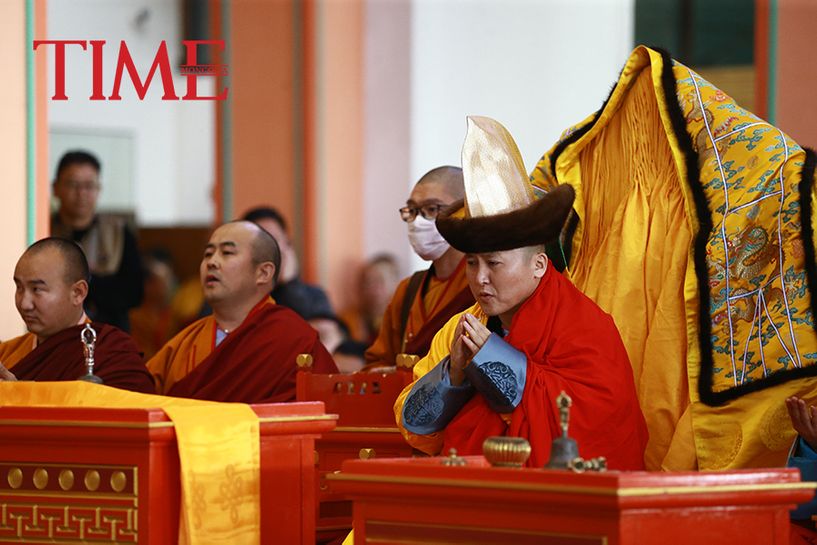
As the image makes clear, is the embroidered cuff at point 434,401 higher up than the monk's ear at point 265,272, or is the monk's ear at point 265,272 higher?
the monk's ear at point 265,272

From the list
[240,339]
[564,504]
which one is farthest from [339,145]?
[564,504]

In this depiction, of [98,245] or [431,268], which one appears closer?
[431,268]

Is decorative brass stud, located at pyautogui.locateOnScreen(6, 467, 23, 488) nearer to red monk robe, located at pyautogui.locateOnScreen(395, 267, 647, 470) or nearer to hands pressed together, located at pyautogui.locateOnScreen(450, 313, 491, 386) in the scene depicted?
red monk robe, located at pyautogui.locateOnScreen(395, 267, 647, 470)

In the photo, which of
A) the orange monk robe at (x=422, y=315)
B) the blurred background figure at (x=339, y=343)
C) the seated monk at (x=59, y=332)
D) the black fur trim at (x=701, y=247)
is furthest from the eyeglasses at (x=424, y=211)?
the blurred background figure at (x=339, y=343)

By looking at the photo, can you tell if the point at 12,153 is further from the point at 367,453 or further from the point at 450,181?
the point at 367,453

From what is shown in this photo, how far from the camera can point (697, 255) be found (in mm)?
3496

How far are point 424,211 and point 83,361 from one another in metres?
1.17

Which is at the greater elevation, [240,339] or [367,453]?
[240,339]

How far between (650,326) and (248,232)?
168 centimetres

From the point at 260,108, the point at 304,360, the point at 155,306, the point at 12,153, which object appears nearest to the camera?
the point at 304,360

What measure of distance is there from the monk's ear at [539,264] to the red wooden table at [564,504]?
0.75 metres

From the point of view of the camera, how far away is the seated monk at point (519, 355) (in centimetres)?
310

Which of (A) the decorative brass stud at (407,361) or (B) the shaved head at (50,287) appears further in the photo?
(B) the shaved head at (50,287)

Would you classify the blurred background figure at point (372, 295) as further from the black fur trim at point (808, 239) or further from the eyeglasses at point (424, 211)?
the black fur trim at point (808, 239)
